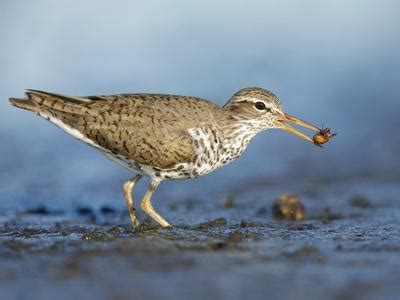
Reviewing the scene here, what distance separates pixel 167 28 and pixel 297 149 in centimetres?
811

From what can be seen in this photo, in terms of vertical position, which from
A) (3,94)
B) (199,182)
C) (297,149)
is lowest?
(199,182)

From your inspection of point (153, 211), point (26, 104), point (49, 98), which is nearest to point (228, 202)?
point (153, 211)

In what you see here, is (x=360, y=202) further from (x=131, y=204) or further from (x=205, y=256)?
(x=205, y=256)

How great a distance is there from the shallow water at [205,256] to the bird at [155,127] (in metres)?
0.82

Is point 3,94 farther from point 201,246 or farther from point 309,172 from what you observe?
point 201,246

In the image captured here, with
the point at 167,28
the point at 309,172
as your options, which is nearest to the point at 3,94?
the point at 167,28

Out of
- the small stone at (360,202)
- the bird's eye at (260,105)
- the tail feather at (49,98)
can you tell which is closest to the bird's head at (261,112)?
the bird's eye at (260,105)

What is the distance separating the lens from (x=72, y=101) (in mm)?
9500

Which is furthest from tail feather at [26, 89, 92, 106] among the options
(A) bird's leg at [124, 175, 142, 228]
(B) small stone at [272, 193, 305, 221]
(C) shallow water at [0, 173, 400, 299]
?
(B) small stone at [272, 193, 305, 221]

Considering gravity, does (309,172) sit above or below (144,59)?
below

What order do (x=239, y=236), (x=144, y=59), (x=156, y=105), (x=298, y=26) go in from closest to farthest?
(x=239, y=236), (x=156, y=105), (x=144, y=59), (x=298, y=26)

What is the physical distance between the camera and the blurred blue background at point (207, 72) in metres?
14.2

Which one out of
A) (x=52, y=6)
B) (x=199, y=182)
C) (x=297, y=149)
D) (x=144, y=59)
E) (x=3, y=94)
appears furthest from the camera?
(x=52, y=6)

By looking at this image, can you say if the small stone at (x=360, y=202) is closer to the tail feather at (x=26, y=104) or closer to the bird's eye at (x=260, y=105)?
the bird's eye at (x=260, y=105)
